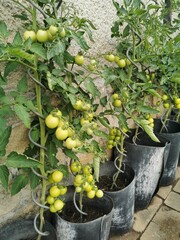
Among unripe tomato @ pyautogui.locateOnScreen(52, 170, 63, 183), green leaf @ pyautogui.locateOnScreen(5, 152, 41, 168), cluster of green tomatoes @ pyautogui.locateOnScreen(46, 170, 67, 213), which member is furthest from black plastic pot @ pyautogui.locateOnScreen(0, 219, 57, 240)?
green leaf @ pyautogui.locateOnScreen(5, 152, 41, 168)

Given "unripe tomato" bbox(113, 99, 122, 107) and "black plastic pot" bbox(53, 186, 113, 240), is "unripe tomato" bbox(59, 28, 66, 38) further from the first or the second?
"black plastic pot" bbox(53, 186, 113, 240)

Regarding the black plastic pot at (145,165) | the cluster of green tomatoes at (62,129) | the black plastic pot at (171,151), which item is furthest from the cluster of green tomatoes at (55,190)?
the black plastic pot at (171,151)

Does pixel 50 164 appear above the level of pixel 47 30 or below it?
below

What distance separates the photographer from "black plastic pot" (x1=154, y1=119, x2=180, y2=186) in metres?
2.15

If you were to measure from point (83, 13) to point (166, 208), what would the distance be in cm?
156

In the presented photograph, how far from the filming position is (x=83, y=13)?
152 cm

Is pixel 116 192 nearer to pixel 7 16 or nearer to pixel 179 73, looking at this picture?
pixel 179 73

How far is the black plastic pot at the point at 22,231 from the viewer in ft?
4.35

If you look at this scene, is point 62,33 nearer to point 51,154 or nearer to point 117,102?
point 51,154

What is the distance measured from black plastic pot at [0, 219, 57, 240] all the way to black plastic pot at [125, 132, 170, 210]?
2.63 ft

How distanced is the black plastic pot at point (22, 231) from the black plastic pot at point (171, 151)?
1.22 meters

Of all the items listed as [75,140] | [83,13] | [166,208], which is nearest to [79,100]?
[75,140]

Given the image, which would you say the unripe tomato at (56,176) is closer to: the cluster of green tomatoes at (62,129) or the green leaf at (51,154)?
the green leaf at (51,154)

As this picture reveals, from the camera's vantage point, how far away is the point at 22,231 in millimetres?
1378
